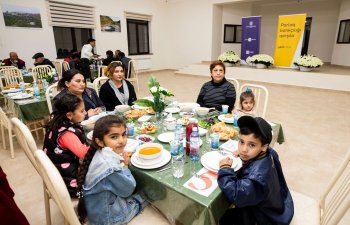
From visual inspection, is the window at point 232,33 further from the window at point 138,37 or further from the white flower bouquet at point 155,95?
the white flower bouquet at point 155,95

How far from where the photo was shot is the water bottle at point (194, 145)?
3.94 ft

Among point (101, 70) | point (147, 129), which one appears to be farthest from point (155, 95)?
point (101, 70)

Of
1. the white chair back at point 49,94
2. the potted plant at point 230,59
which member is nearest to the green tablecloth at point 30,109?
the white chair back at point 49,94

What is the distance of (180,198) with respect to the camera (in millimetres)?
998

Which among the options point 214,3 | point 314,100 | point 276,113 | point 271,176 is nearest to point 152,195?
point 271,176

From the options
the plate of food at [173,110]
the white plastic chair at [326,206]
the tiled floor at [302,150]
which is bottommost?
the tiled floor at [302,150]

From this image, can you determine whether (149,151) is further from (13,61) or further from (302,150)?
(13,61)

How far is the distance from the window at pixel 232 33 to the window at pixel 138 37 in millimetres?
3740

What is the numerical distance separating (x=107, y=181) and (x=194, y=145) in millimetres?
503

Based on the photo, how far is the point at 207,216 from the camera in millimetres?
923

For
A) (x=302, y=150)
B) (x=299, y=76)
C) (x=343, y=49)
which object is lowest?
(x=302, y=150)

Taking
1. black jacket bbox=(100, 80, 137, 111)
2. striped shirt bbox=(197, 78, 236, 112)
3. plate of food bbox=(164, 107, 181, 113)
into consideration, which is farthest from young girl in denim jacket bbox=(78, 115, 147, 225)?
striped shirt bbox=(197, 78, 236, 112)

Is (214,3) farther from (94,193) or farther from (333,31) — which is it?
(94,193)

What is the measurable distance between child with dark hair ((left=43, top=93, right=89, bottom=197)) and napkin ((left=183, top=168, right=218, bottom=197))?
2.31 ft
